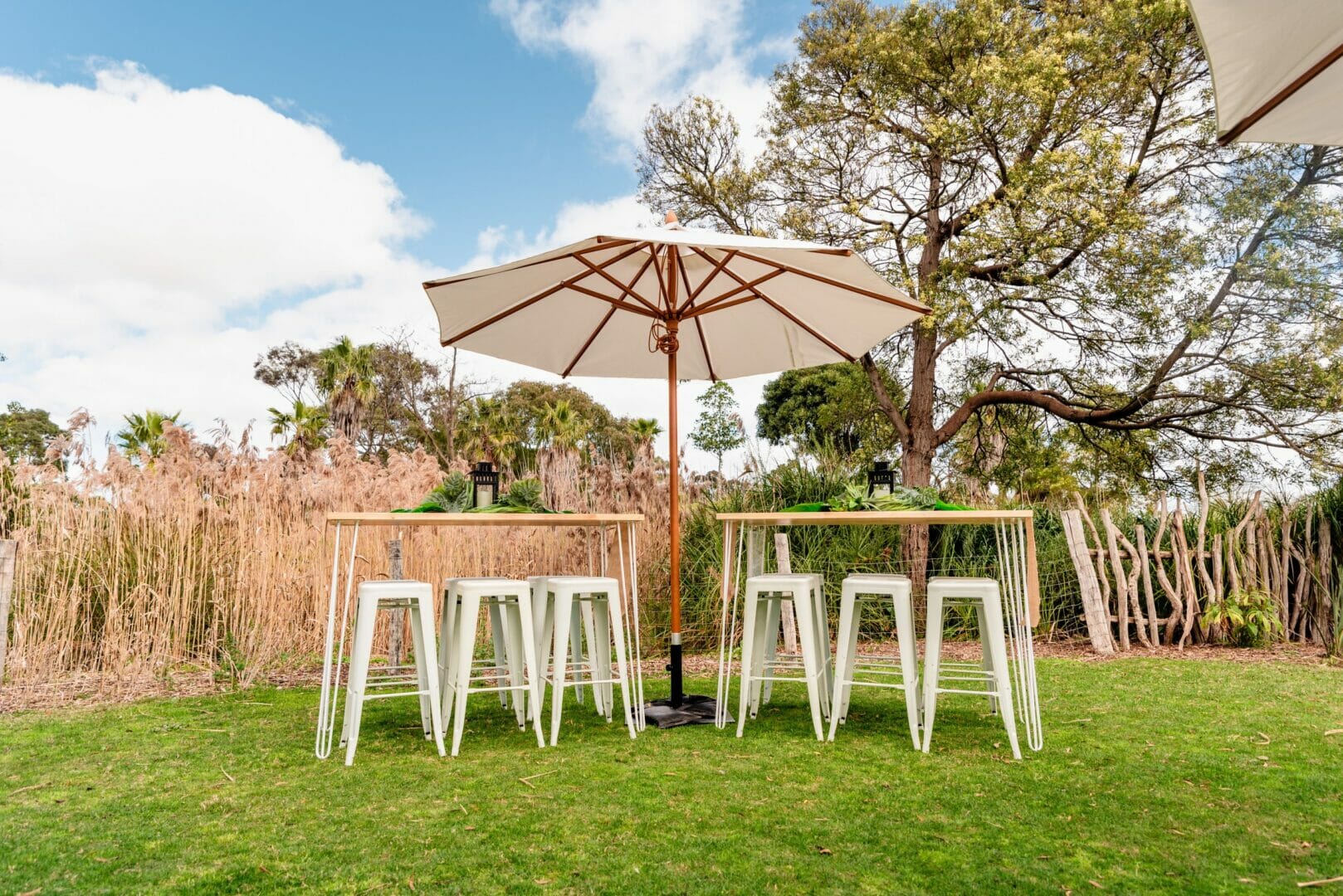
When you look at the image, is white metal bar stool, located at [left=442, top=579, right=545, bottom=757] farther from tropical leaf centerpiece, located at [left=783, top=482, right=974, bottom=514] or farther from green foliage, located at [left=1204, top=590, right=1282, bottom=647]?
green foliage, located at [left=1204, top=590, right=1282, bottom=647]

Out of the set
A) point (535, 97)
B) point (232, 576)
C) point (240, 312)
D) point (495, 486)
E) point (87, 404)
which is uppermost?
point (535, 97)

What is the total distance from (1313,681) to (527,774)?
445 cm

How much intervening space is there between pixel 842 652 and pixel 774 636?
1.73 ft

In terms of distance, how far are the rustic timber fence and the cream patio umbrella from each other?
3.16 meters

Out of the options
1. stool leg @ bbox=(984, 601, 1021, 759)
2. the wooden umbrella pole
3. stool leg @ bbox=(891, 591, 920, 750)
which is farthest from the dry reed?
stool leg @ bbox=(984, 601, 1021, 759)

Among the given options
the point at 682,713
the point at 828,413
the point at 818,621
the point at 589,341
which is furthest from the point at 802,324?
the point at 828,413

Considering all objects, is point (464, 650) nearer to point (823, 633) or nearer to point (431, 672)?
point (431, 672)

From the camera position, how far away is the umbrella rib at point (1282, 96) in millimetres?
2113

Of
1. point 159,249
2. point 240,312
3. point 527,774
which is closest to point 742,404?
point 240,312

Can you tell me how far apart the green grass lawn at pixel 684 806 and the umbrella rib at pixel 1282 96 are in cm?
189

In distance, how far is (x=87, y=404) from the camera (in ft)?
16.9

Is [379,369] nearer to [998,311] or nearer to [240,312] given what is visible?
[240,312]

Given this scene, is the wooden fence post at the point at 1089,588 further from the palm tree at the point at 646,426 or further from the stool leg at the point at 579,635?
the palm tree at the point at 646,426

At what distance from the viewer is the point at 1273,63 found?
2178mm
